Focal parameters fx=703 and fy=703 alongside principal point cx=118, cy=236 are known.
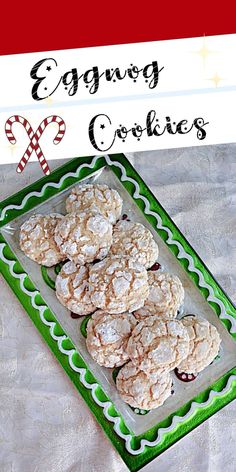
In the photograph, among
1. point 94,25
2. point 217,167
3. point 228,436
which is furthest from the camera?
point 217,167

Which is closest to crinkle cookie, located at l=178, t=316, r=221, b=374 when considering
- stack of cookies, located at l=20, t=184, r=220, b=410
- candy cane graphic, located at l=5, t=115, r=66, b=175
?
stack of cookies, located at l=20, t=184, r=220, b=410

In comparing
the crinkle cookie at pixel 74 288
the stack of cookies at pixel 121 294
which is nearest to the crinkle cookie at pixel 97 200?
the stack of cookies at pixel 121 294

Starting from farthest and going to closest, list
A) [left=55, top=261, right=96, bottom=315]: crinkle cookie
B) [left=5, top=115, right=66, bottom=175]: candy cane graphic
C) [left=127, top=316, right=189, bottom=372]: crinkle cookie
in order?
[left=5, top=115, right=66, bottom=175]: candy cane graphic < [left=55, top=261, right=96, bottom=315]: crinkle cookie < [left=127, top=316, right=189, bottom=372]: crinkle cookie

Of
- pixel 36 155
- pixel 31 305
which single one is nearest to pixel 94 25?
pixel 36 155

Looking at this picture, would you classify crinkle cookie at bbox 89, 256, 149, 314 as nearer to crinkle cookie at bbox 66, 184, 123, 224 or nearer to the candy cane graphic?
crinkle cookie at bbox 66, 184, 123, 224

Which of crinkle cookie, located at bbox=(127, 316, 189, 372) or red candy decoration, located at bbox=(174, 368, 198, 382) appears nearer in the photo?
crinkle cookie, located at bbox=(127, 316, 189, 372)

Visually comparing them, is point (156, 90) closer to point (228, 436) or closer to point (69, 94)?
point (69, 94)
